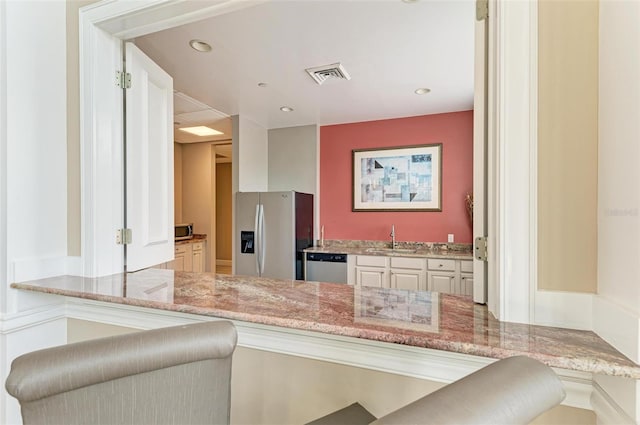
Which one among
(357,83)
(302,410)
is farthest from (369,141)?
(302,410)

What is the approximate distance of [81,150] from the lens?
1.47 meters

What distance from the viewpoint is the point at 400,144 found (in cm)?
429

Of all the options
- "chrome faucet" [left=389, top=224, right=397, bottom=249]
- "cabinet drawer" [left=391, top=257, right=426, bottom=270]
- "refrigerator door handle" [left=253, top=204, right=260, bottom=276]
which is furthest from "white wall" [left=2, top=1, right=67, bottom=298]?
"chrome faucet" [left=389, top=224, right=397, bottom=249]

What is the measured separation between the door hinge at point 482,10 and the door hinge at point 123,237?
1708 millimetres

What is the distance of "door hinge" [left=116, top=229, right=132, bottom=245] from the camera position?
5.06 ft

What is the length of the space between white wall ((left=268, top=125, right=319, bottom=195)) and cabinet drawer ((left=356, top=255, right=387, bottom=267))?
50.5 inches

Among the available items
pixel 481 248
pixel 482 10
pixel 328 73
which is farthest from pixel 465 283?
pixel 482 10

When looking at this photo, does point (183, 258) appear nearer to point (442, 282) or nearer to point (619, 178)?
point (442, 282)

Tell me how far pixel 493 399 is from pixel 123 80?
6.20 ft

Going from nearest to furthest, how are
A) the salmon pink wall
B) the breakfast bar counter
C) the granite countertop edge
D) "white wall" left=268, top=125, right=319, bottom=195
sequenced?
the breakfast bar counter, the granite countertop edge, the salmon pink wall, "white wall" left=268, top=125, right=319, bottom=195

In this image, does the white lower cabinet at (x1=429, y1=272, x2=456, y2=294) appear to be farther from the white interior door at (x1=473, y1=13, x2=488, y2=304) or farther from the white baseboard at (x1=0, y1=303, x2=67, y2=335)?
the white baseboard at (x1=0, y1=303, x2=67, y2=335)

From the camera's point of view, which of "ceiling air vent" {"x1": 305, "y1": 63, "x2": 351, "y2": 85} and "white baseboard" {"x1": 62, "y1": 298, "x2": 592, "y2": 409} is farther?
"ceiling air vent" {"x1": 305, "y1": 63, "x2": 351, "y2": 85}

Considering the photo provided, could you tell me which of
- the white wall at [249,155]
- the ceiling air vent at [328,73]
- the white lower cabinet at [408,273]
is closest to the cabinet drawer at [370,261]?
the white lower cabinet at [408,273]

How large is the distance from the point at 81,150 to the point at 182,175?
453cm
